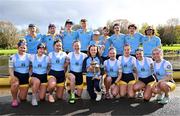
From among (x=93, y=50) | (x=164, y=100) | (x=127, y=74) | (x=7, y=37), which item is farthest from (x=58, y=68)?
(x=7, y=37)

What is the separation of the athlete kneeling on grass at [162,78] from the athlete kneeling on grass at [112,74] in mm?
982

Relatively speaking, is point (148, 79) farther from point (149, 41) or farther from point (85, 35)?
point (85, 35)

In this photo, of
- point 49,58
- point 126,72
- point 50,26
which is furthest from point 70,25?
point 126,72

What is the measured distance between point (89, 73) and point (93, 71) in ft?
0.40

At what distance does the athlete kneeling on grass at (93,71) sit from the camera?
27.4 ft

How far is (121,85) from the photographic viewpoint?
8.50 meters

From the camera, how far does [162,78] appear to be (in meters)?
8.18

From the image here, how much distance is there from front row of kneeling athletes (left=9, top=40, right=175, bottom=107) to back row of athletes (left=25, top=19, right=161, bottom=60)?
36.6 inches

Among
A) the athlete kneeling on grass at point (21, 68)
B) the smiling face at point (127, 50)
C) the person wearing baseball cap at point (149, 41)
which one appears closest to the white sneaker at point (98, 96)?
the smiling face at point (127, 50)

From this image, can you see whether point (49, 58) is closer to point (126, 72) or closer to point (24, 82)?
point (24, 82)

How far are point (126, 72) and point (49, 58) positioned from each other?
206 centimetres

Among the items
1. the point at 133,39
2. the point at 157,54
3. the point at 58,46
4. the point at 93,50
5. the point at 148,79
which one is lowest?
the point at 148,79

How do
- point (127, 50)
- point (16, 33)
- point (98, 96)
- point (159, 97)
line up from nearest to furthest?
point (159, 97) → point (98, 96) → point (127, 50) → point (16, 33)

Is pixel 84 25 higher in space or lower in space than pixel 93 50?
higher
